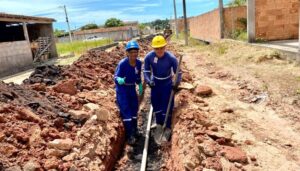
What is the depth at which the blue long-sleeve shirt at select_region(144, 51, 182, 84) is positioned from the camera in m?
6.28

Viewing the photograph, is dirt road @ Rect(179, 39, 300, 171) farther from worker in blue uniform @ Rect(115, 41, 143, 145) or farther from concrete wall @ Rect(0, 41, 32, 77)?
concrete wall @ Rect(0, 41, 32, 77)

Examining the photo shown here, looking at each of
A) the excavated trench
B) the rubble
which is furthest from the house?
the rubble

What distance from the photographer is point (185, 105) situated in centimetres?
670

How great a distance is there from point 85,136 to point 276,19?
11.6 metres

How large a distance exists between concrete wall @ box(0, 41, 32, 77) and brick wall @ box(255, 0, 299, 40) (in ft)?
41.5

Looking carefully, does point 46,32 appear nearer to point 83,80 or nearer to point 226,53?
point 226,53

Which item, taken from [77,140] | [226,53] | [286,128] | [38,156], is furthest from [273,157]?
[226,53]

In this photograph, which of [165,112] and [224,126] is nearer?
[224,126]

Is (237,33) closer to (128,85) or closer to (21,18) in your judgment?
(21,18)

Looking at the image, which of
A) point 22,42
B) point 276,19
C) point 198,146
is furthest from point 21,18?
point 198,146

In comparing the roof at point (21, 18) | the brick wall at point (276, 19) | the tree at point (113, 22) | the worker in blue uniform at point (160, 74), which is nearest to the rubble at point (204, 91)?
the worker in blue uniform at point (160, 74)

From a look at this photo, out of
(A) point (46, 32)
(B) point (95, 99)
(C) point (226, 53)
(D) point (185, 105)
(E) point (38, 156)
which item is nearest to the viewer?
(E) point (38, 156)

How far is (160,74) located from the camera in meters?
6.41

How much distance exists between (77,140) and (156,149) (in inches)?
76.5
